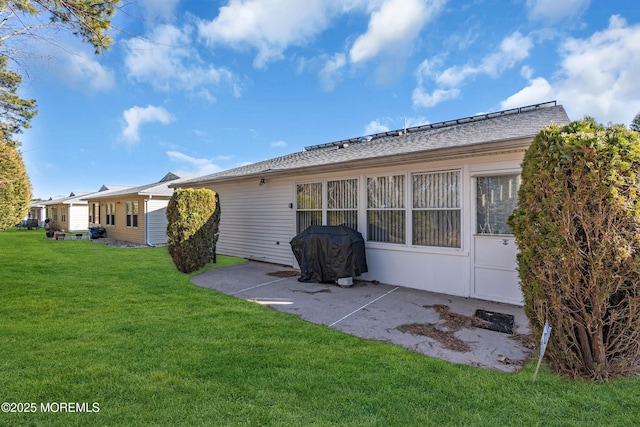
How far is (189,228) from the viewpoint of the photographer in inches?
328

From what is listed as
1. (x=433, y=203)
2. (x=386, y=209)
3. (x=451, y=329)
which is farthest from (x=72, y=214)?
(x=451, y=329)

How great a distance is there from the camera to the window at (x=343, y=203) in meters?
7.34

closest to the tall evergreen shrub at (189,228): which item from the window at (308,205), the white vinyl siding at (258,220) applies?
the white vinyl siding at (258,220)

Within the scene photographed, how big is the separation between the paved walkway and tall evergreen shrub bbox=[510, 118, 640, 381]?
2.24 feet

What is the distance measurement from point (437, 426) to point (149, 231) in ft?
51.2

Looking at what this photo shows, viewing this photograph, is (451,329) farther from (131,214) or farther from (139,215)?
(131,214)

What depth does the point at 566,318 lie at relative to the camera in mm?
2844

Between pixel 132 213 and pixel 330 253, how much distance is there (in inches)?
550

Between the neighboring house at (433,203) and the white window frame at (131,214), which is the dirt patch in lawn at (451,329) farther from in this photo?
the white window frame at (131,214)

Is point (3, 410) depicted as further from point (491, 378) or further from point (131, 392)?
point (491, 378)

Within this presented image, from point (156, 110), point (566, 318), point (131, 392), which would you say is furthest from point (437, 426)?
point (156, 110)

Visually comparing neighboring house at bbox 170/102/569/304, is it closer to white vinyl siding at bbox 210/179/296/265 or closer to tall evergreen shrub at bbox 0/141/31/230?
white vinyl siding at bbox 210/179/296/265

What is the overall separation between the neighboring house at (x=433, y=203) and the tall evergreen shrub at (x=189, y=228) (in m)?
1.76

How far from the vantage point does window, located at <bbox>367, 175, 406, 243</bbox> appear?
6.57 meters
